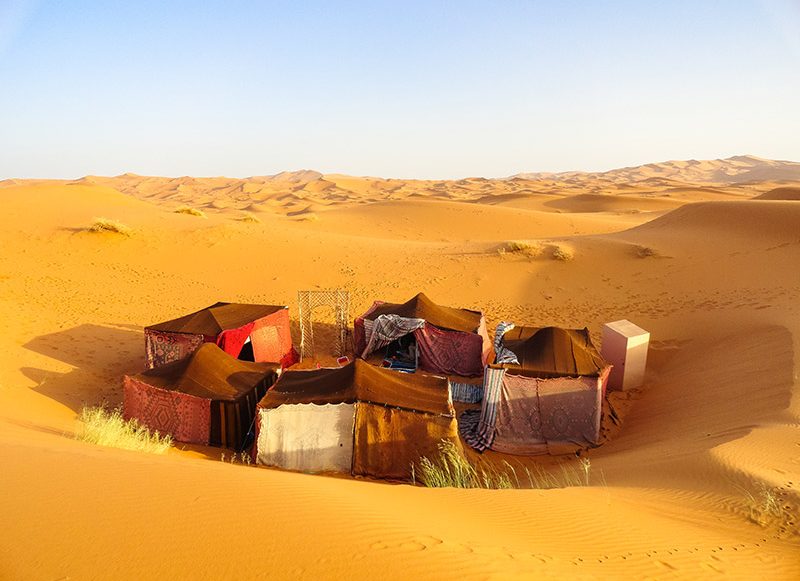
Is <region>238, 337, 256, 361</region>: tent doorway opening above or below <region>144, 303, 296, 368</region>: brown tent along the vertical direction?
below

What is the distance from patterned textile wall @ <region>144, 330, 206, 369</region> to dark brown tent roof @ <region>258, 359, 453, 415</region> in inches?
139

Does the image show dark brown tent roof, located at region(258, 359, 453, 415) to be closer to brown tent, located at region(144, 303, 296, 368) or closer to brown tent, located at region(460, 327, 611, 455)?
brown tent, located at region(460, 327, 611, 455)

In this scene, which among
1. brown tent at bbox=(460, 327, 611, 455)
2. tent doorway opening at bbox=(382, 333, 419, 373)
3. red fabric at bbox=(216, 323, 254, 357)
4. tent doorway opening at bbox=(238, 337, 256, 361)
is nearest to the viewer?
brown tent at bbox=(460, 327, 611, 455)

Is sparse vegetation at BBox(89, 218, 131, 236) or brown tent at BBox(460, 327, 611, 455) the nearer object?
brown tent at BBox(460, 327, 611, 455)

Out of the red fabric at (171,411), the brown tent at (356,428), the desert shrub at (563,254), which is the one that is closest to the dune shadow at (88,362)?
the red fabric at (171,411)

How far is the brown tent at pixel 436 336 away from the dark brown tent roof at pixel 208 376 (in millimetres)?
3546

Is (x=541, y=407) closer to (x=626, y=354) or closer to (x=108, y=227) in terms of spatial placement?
(x=626, y=354)

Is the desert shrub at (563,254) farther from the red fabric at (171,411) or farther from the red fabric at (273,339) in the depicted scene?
the red fabric at (171,411)

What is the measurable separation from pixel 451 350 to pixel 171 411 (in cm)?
652

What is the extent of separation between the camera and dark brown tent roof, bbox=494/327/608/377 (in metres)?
9.73

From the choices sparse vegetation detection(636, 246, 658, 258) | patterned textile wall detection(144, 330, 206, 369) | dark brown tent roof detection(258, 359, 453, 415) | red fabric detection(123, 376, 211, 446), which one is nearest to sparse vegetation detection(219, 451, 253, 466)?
red fabric detection(123, 376, 211, 446)

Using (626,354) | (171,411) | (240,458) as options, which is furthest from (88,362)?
(626,354)

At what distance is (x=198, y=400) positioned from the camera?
9.00 meters

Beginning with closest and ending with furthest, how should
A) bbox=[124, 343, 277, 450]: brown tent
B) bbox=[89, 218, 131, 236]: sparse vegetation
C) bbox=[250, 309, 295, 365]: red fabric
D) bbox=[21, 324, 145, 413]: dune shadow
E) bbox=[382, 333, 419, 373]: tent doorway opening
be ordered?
bbox=[124, 343, 277, 450]: brown tent → bbox=[21, 324, 145, 413]: dune shadow → bbox=[250, 309, 295, 365]: red fabric → bbox=[382, 333, 419, 373]: tent doorway opening → bbox=[89, 218, 131, 236]: sparse vegetation
